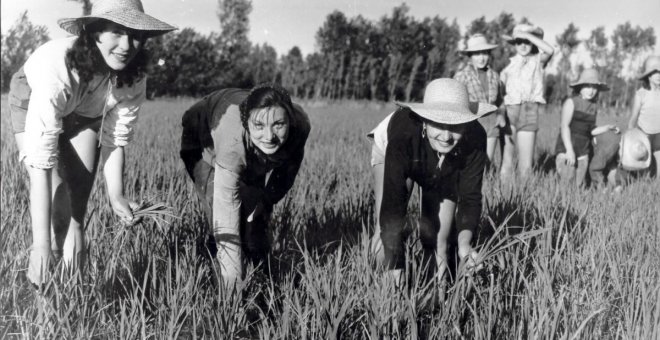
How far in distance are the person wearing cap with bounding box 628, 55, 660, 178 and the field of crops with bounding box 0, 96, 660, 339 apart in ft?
2.91

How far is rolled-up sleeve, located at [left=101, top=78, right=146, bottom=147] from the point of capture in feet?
7.03

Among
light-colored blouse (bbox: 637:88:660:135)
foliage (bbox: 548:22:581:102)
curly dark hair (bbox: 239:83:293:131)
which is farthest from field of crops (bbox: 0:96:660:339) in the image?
foliage (bbox: 548:22:581:102)

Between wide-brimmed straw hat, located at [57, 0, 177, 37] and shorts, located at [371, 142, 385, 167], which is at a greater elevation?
wide-brimmed straw hat, located at [57, 0, 177, 37]

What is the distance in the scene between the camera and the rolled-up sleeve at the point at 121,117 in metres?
2.14

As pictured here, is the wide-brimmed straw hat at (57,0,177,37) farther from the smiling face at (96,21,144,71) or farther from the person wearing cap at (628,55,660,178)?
the person wearing cap at (628,55,660,178)

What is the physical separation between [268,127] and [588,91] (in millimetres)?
3401

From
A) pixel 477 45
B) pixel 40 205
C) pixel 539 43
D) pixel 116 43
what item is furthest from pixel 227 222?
pixel 539 43

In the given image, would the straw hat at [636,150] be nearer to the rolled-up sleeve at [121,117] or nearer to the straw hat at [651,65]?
the straw hat at [651,65]

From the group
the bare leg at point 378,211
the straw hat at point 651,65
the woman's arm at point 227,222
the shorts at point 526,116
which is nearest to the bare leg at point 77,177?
the woman's arm at point 227,222

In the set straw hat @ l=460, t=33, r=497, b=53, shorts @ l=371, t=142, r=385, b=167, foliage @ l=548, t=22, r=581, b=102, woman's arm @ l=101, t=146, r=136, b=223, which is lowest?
woman's arm @ l=101, t=146, r=136, b=223

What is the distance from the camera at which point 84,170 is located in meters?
2.17

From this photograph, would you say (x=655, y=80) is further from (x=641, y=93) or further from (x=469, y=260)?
(x=469, y=260)

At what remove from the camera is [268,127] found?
74.5 inches

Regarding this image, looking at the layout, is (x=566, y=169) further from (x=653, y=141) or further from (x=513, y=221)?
(x=513, y=221)
